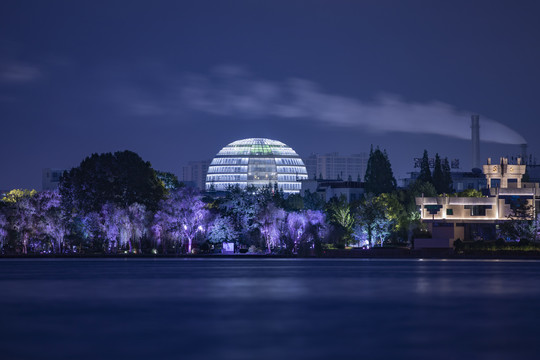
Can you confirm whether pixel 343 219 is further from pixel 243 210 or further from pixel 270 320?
pixel 270 320

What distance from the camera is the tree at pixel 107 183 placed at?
363ft

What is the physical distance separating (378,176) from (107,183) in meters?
52.6

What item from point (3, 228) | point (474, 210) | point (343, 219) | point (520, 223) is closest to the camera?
point (3, 228)

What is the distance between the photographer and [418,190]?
144000mm

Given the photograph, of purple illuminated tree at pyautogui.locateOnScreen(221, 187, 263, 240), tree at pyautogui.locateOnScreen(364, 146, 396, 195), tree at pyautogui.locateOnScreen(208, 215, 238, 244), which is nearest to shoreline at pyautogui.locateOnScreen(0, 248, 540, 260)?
tree at pyautogui.locateOnScreen(208, 215, 238, 244)

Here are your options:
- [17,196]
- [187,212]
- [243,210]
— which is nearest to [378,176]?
[243,210]

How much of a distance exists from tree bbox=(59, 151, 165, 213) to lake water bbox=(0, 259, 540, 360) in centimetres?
6106

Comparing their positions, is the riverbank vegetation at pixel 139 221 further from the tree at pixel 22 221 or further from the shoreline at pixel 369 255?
the shoreline at pixel 369 255

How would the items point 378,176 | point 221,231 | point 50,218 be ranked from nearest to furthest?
1. point 50,218
2. point 221,231
3. point 378,176

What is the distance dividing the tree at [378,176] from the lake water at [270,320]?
96.7 m

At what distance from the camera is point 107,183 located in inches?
4395

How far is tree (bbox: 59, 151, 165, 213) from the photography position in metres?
110

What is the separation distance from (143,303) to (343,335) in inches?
495

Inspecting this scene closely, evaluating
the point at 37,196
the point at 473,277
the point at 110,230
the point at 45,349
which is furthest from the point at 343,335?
the point at 37,196
